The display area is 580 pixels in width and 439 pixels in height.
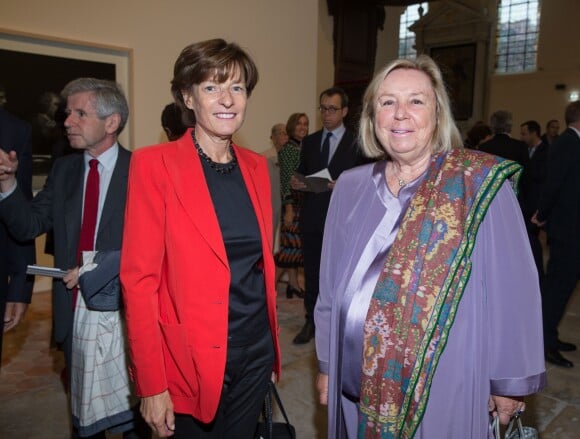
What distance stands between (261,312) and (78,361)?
804 millimetres

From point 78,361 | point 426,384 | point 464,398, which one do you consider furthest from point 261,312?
point 78,361

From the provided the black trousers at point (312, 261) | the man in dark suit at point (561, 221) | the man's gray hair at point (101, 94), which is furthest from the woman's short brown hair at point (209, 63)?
the man in dark suit at point (561, 221)

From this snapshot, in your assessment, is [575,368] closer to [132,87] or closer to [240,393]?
[240,393]

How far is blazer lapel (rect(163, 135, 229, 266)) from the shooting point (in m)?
1.38

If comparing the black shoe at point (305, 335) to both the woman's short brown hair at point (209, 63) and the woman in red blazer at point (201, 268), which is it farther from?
the woman's short brown hair at point (209, 63)

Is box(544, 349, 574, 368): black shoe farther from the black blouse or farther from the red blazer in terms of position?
the red blazer

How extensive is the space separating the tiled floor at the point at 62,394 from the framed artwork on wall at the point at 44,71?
1.85 m

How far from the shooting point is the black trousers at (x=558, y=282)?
3521 millimetres

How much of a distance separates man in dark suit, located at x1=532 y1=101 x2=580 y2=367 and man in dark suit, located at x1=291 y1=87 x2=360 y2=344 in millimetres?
1493

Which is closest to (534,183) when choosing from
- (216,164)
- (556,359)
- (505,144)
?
(505,144)

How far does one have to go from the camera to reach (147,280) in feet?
4.41

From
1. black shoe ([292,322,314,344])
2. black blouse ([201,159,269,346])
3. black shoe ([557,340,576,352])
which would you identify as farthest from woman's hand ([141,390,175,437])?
black shoe ([557,340,576,352])

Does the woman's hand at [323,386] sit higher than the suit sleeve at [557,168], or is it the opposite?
the suit sleeve at [557,168]

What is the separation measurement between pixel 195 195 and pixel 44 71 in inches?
159
